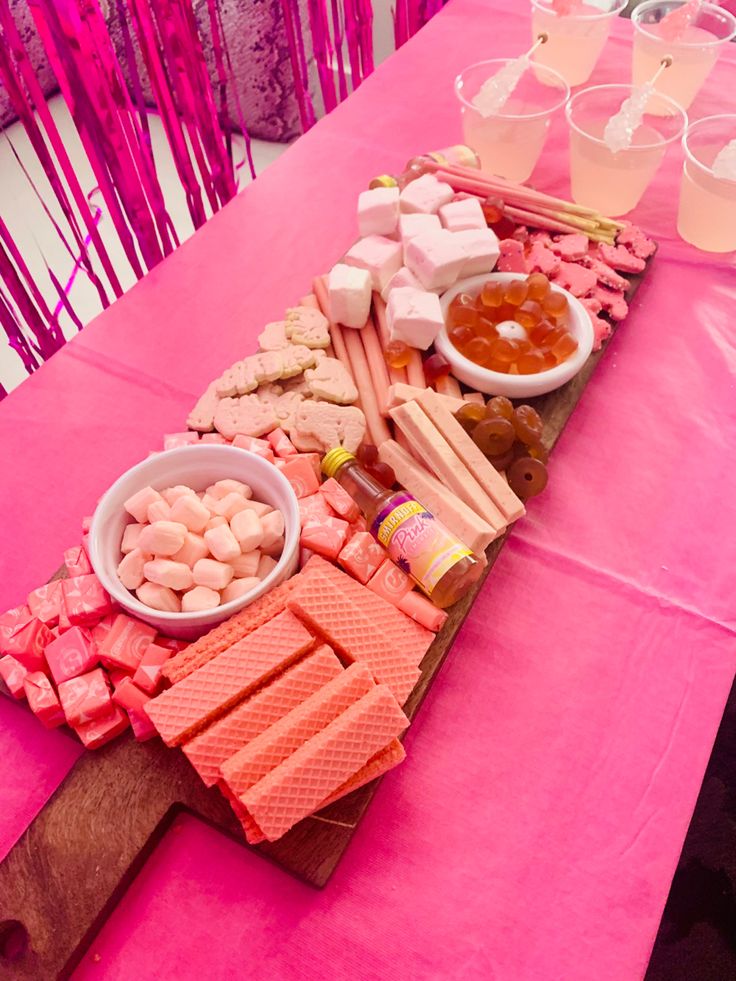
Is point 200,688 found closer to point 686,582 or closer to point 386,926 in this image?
point 386,926

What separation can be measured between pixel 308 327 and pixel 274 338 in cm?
6

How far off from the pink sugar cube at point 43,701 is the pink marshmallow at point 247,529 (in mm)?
291

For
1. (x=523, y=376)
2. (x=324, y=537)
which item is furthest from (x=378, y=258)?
(x=324, y=537)

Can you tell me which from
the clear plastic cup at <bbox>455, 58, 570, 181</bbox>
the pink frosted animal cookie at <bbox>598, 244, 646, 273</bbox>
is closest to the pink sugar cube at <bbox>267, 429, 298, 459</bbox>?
the pink frosted animal cookie at <bbox>598, 244, 646, 273</bbox>

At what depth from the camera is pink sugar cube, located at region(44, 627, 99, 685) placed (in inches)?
36.8

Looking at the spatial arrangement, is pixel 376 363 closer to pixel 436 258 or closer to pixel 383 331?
pixel 383 331

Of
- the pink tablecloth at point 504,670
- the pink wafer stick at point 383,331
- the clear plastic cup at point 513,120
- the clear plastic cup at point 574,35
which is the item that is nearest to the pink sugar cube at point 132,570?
→ the pink tablecloth at point 504,670

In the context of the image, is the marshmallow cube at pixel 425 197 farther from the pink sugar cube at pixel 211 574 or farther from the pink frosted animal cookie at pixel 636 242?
the pink sugar cube at pixel 211 574

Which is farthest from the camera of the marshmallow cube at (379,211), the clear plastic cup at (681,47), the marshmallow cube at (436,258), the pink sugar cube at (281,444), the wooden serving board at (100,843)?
the clear plastic cup at (681,47)

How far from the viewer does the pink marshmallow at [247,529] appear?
0.96m

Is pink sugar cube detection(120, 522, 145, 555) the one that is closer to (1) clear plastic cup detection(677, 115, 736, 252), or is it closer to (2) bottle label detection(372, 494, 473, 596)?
(2) bottle label detection(372, 494, 473, 596)

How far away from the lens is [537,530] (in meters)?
1.16

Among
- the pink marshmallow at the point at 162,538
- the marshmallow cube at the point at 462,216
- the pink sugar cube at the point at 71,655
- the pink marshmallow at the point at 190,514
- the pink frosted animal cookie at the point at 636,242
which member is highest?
the pink marshmallow at the point at 162,538

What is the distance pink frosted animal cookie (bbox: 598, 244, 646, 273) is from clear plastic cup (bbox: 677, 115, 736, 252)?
0.17 meters
